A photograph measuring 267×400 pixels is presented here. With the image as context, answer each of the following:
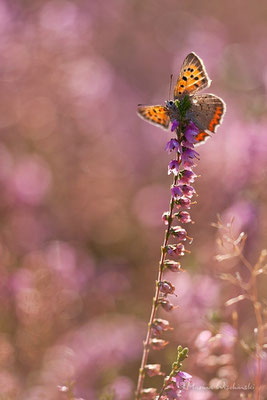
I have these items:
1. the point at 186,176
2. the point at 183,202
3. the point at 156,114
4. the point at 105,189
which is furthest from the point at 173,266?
the point at 105,189

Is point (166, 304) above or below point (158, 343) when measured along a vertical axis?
above

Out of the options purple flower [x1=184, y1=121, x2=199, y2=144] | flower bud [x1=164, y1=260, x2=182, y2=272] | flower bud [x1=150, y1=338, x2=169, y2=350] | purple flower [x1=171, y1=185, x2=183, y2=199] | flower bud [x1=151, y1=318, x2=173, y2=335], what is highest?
purple flower [x1=184, y1=121, x2=199, y2=144]

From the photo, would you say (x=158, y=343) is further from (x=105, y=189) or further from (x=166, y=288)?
(x=105, y=189)

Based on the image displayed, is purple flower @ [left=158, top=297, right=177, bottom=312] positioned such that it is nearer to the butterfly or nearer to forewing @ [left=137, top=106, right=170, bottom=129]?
the butterfly

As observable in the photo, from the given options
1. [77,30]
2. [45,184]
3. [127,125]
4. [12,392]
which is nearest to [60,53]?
[77,30]

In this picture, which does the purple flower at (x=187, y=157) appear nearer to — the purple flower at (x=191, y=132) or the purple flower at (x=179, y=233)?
the purple flower at (x=191, y=132)

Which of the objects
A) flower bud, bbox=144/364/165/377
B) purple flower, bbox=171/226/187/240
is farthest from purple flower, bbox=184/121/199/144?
flower bud, bbox=144/364/165/377

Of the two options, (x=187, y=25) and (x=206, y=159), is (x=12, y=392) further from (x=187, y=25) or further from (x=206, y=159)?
(x=187, y=25)
